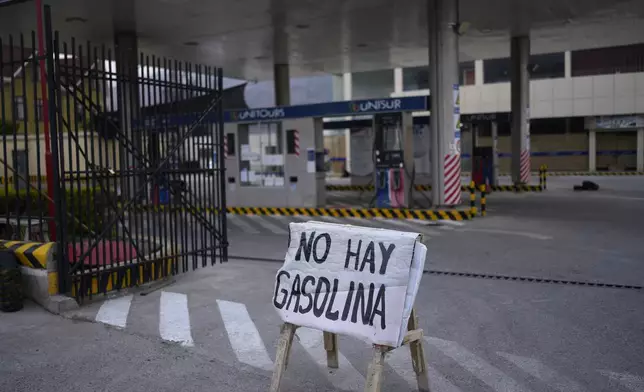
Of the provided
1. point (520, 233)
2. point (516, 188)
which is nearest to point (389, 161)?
point (520, 233)

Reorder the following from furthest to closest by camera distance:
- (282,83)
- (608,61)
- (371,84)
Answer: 1. (371,84)
2. (608,61)
3. (282,83)

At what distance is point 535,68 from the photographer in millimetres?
37906

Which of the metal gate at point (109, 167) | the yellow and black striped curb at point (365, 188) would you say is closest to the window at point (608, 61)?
the yellow and black striped curb at point (365, 188)

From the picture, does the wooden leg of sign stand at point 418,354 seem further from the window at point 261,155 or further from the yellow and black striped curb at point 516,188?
the yellow and black striped curb at point 516,188

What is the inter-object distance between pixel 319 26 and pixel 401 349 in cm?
1725

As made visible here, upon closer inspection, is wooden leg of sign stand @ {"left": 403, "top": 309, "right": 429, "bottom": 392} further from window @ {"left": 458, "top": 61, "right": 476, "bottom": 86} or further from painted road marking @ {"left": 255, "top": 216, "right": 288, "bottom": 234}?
window @ {"left": 458, "top": 61, "right": 476, "bottom": 86}

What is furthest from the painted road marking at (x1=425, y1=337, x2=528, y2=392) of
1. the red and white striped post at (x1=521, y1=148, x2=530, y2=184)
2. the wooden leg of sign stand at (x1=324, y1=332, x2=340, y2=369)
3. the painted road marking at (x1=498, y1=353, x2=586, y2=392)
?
the red and white striped post at (x1=521, y1=148, x2=530, y2=184)

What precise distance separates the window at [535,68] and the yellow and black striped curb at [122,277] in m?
33.4

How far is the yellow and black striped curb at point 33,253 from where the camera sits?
7.38 m

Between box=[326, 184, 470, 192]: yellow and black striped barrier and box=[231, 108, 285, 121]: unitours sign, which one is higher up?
box=[231, 108, 285, 121]: unitours sign

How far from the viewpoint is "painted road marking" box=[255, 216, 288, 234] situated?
14385 mm

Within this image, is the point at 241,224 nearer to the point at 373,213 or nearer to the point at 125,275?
the point at 373,213

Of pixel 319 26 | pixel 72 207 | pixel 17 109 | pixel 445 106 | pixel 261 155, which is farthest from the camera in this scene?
pixel 319 26

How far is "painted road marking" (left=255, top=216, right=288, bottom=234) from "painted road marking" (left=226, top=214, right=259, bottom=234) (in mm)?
373
